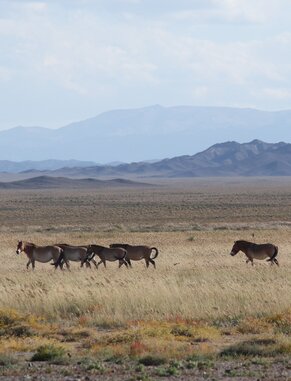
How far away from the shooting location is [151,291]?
16969 millimetres

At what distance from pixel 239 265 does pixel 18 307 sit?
10252 millimetres

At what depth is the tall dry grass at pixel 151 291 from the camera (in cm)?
1538

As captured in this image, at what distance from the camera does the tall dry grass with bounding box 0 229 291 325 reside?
1538 cm

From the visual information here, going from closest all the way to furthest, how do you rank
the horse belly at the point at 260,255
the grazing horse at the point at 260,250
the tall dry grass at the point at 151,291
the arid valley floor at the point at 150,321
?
the arid valley floor at the point at 150,321 < the tall dry grass at the point at 151,291 < the grazing horse at the point at 260,250 < the horse belly at the point at 260,255

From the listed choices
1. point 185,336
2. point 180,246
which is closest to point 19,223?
point 180,246

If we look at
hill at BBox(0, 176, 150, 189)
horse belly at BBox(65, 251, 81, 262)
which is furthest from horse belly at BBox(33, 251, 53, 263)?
hill at BBox(0, 176, 150, 189)

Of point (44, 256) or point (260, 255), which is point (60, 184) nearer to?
point (44, 256)

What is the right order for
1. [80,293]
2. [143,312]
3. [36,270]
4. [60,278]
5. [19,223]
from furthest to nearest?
[19,223] → [36,270] → [60,278] → [80,293] → [143,312]

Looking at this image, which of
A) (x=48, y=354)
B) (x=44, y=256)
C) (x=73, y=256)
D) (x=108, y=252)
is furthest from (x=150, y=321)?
(x=44, y=256)

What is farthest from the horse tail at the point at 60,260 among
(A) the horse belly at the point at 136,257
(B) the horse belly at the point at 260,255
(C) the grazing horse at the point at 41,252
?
(B) the horse belly at the point at 260,255

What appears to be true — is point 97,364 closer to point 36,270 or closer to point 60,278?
point 60,278

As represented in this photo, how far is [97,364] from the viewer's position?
34.7ft

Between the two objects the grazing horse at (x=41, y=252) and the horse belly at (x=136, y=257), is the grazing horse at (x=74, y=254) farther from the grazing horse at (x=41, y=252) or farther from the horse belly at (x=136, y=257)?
the horse belly at (x=136, y=257)

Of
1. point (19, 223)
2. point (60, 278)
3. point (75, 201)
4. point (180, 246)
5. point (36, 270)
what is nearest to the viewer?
point (60, 278)
